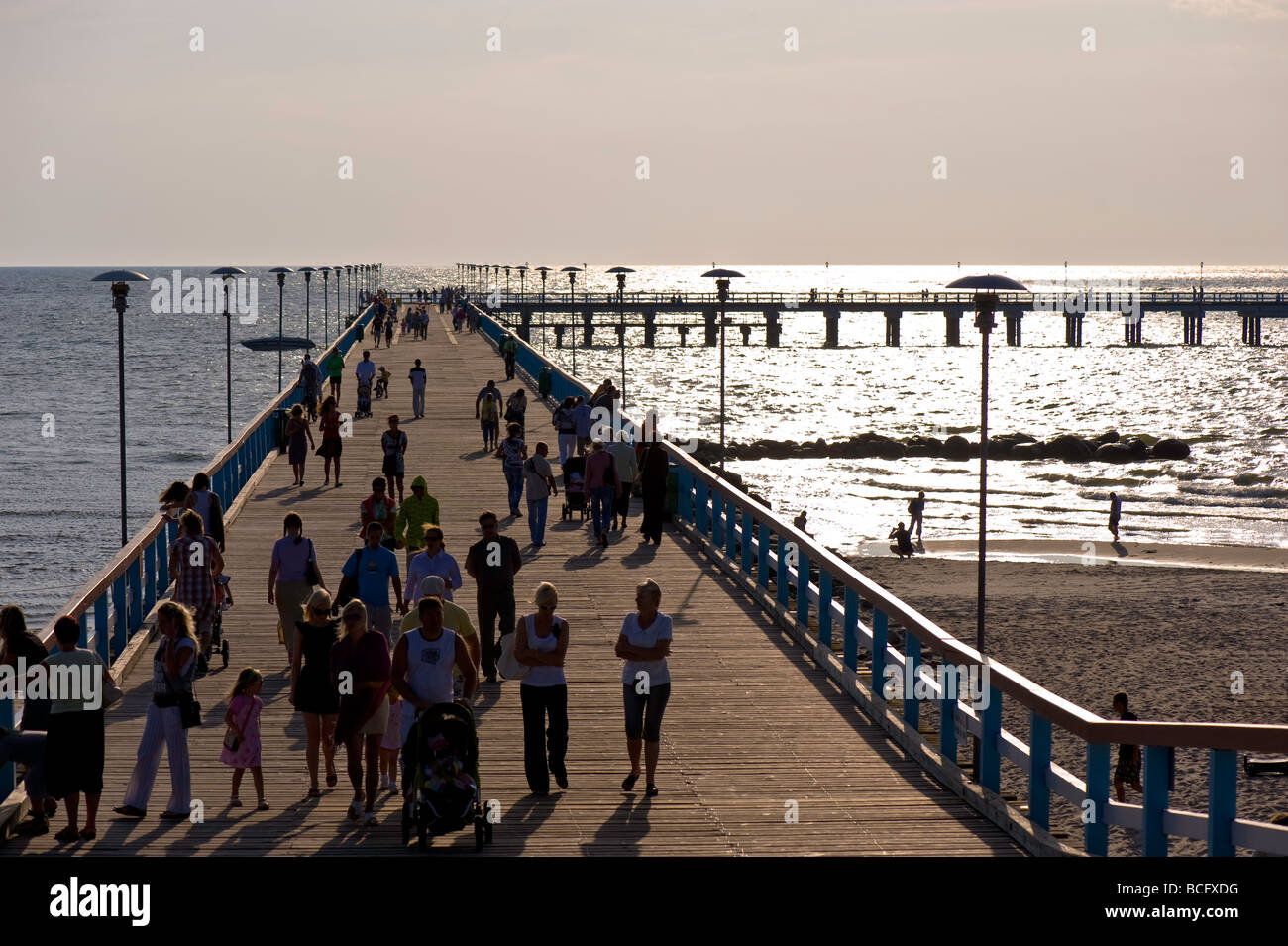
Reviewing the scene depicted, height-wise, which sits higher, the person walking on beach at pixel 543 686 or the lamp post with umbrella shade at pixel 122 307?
the lamp post with umbrella shade at pixel 122 307

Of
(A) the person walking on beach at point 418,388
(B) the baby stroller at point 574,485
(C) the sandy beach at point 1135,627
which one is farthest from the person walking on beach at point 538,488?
(A) the person walking on beach at point 418,388

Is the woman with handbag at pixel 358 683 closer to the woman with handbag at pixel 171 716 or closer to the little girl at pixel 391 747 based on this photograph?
the little girl at pixel 391 747

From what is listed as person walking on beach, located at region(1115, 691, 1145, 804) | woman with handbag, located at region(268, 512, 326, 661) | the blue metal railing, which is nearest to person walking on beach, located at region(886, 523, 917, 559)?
the blue metal railing

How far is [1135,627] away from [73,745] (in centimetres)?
2604

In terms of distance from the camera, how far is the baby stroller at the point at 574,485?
19688 mm

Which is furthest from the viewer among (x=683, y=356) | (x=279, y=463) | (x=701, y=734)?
(x=683, y=356)

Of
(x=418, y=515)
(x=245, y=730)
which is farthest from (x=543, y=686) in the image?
(x=418, y=515)

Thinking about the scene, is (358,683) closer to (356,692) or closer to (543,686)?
(356,692)

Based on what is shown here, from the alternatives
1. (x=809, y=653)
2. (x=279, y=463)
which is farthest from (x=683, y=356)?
(x=809, y=653)

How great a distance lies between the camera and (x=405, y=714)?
9219 millimetres

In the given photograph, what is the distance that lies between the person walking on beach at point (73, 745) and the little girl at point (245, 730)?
0.84 metres

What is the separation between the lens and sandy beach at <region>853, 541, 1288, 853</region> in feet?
74.6

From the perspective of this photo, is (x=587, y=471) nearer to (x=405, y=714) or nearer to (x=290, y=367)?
(x=405, y=714)
